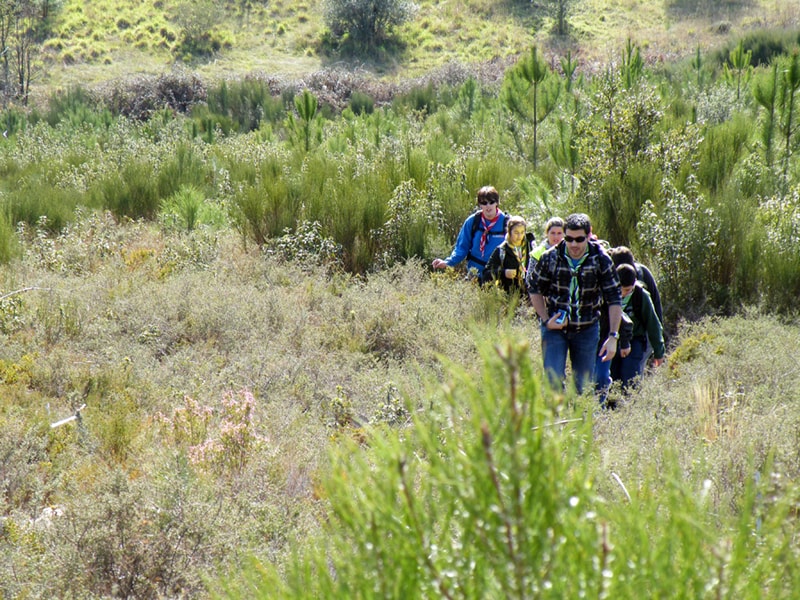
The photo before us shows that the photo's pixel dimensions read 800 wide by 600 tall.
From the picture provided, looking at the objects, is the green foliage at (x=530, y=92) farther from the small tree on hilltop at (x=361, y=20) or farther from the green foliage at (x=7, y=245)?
the small tree on hilltop at (x=361, y=20)

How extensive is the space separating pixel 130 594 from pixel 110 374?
2210 mm

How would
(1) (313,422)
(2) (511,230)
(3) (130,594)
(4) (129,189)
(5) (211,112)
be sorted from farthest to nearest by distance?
(5) (211,112) → (4) (129,189) → (2) (511,230) → (1) (313,422) → (3) (130,594)

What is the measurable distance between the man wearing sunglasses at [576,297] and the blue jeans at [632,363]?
0.93 ft

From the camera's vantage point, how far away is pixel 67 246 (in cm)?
729

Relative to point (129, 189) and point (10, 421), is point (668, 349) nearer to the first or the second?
point (10, 421)

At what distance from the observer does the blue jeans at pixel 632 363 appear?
4422mm

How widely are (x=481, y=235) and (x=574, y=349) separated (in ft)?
5.60

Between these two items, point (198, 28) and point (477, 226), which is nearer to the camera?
point (477, 226)

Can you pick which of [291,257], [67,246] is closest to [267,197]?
[291,257]

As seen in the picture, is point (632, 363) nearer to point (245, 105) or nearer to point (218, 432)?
point (218, 432)

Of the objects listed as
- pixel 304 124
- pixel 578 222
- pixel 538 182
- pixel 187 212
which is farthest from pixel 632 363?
pixel 304 124

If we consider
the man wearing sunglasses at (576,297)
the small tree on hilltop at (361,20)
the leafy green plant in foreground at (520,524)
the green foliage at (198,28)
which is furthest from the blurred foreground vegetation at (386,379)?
the small tree on hilltop at (361,20)

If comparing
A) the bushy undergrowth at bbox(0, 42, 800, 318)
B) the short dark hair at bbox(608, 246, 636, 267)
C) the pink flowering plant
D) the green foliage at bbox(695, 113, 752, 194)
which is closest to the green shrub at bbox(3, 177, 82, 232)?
the bushy undergrowth at bbox(0, 42, 800, 318)

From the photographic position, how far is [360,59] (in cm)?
3291
